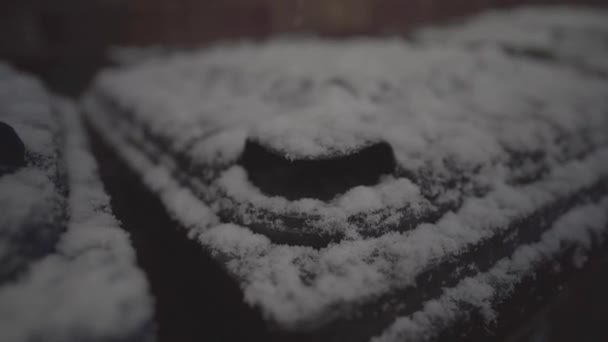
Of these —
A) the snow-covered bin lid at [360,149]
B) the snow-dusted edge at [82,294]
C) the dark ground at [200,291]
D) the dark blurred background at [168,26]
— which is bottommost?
the dark ground at [200,291]

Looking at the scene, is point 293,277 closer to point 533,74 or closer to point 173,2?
point 533,74

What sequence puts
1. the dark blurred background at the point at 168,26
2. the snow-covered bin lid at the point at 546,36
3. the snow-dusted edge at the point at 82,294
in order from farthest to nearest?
1. the dark blurred background at the point at 168,26
2. the snow-covered bin lid at the point at 546,36
3. the snow-dusted edge at the point at 82,294

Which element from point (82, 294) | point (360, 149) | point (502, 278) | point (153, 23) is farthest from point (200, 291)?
point (153, 23)

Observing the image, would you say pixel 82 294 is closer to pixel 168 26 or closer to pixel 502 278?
pixel 502 278

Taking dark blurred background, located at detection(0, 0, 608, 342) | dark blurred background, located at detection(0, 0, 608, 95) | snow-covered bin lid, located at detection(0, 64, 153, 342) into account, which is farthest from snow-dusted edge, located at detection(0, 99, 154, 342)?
dark blurred background, located at detection(0, 0, 608, 95)

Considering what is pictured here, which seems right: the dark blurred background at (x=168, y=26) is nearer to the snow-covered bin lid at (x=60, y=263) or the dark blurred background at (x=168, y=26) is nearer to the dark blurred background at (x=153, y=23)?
the dark blurred background at (x=153, y=23)

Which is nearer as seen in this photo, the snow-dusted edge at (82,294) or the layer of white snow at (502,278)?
the snow-dusted edge at (82,294)

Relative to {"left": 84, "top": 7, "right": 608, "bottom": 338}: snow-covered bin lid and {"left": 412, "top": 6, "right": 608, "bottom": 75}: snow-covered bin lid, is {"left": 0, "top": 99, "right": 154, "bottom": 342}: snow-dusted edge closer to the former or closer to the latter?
{"left": 84, "top": 7, "right": 608, "bottom": 338}: snow-covered bin lid

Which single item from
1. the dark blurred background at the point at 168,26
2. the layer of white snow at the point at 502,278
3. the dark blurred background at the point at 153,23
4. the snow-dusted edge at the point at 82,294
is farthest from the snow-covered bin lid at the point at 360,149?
the dark blurred background at the point at 153,23
